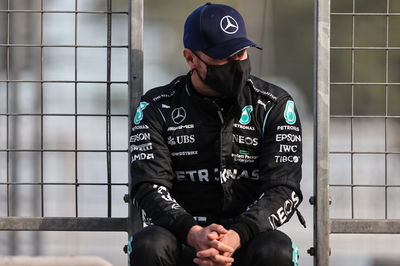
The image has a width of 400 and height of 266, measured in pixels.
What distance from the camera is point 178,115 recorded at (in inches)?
148

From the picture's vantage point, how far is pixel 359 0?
4.34m

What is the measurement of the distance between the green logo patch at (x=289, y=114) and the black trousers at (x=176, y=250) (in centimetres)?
56

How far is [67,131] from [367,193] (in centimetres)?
161

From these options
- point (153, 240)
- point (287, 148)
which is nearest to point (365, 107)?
point (287, 148)

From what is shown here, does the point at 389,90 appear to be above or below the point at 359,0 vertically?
below

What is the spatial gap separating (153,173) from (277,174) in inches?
20.9

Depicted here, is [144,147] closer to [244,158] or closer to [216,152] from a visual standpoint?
[216,152]

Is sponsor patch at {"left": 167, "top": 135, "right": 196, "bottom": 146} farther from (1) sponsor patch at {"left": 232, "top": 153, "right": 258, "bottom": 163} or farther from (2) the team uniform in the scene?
→ (1) sponsor patch at {"left": 232, "top": 153, "right": 258, "bottom": 163}

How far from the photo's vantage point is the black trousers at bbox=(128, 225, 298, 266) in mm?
3283

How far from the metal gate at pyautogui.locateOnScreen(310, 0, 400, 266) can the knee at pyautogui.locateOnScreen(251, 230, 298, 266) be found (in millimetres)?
812

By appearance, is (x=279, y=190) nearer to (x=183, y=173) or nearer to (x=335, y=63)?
(x=183, y=173)

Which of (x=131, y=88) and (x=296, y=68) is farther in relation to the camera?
(x=296, y=68)

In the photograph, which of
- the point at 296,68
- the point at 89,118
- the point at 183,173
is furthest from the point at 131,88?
the point at 296,68

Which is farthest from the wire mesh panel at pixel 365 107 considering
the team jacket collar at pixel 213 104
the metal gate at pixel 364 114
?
the team jacket collar at pixel 213 104
